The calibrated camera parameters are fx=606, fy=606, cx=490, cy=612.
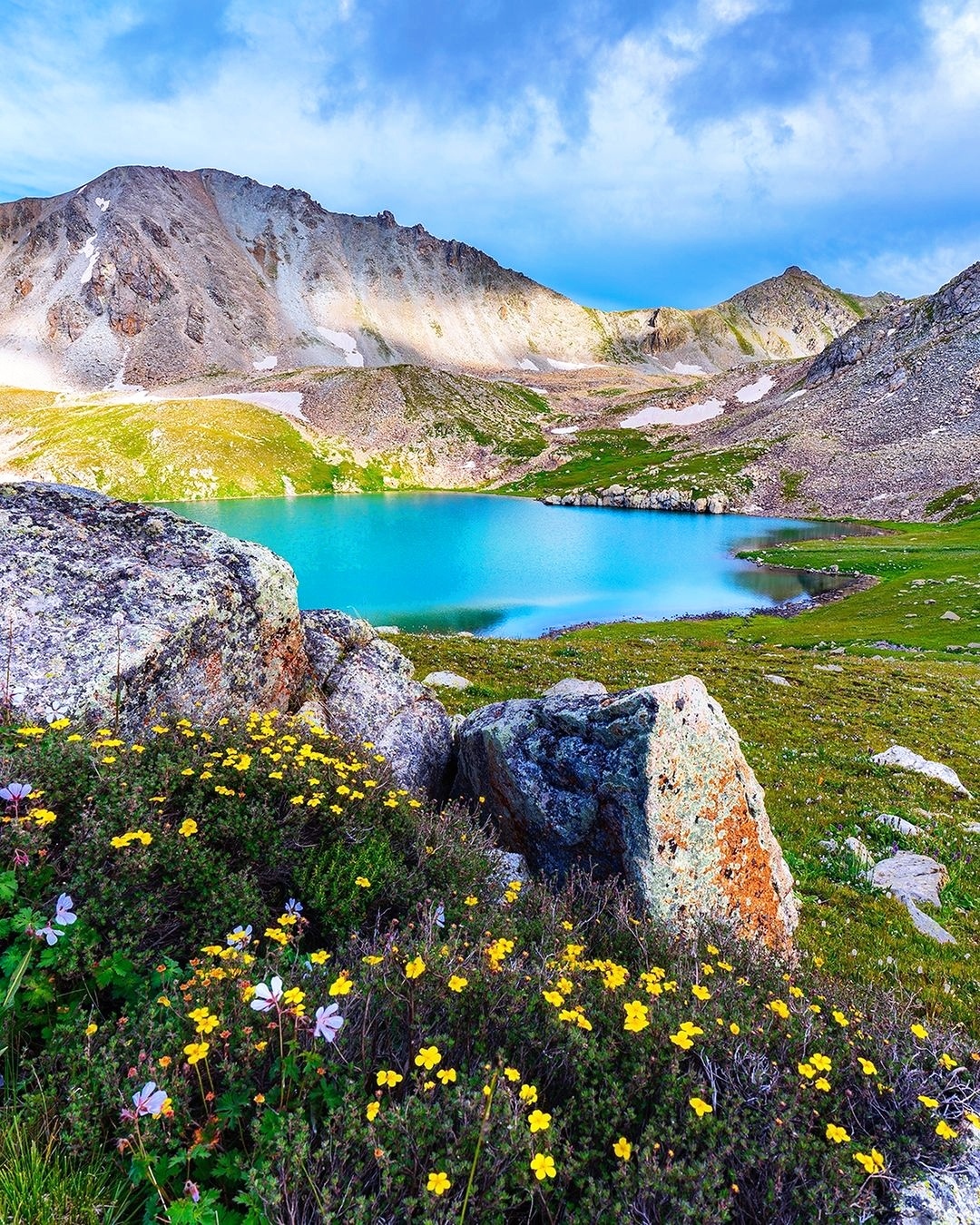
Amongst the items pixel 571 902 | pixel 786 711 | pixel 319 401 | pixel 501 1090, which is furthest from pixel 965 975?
pixel 319 401

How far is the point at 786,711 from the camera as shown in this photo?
2409cm

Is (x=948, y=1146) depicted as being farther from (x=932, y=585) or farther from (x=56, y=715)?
(x=932, y=585)

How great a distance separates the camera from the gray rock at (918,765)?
55.5ft

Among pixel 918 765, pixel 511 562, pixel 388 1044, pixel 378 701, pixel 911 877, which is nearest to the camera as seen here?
pixel 388 1044

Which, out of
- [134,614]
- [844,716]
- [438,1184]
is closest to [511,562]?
[844,716]

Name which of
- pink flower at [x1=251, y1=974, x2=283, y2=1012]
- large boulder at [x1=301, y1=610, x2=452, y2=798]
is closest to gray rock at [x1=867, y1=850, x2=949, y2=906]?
large boulder at [x1=301, y1=610, x2=452, y2=798]

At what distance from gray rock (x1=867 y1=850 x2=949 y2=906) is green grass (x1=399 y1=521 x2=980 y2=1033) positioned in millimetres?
258

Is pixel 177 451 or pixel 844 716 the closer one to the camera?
pixel 844 716

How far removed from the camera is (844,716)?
23641 millimetres

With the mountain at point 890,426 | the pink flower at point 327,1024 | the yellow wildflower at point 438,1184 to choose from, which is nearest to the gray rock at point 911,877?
the yellow wildflower at point 438,1184

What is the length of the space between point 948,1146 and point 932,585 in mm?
65783

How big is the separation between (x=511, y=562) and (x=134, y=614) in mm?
72479

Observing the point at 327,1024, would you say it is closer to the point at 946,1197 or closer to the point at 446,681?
the point at 946,1197

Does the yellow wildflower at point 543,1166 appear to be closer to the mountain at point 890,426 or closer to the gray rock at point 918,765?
the gray rock at point 918,765
